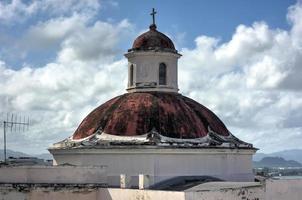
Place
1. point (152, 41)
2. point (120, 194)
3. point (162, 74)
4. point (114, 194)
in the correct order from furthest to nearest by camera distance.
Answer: point (162, 74), point (152, 41), point (114, 194), point (120, 194)

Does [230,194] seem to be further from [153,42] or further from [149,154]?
[153,42]

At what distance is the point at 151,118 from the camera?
26.6 m

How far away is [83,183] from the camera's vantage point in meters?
24.4

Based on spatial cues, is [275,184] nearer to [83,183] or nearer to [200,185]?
[200,185]

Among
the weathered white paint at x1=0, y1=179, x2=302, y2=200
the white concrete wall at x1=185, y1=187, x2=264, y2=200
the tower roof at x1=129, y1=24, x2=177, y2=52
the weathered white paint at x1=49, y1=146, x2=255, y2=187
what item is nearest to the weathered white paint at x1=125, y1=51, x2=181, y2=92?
the tower roof at x1=129, y1=24, x2=177, y2=52

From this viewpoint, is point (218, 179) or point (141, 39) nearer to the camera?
point (218, 179)

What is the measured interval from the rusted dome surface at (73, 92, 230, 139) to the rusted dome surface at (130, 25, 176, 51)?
2.48m

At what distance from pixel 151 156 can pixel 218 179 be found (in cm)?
340

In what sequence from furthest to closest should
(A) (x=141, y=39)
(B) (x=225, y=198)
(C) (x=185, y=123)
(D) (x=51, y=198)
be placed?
(A) (x=141, y=39) < (C) (x=185, y=123) < (D) (x=51, y=198) < (B) (x=225, y=198)

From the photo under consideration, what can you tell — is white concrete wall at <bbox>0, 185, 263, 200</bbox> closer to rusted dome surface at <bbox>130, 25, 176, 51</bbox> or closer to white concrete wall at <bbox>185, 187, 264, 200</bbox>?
white concrete wall at <bbox>185, 187, 264, 200</bbox>

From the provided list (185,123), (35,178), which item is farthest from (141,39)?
(35,178)

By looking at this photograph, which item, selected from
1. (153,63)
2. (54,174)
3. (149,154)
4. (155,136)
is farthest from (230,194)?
(153,63)

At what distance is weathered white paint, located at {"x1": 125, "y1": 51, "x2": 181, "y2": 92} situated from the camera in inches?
1160

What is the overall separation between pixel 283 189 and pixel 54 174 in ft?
31.4
